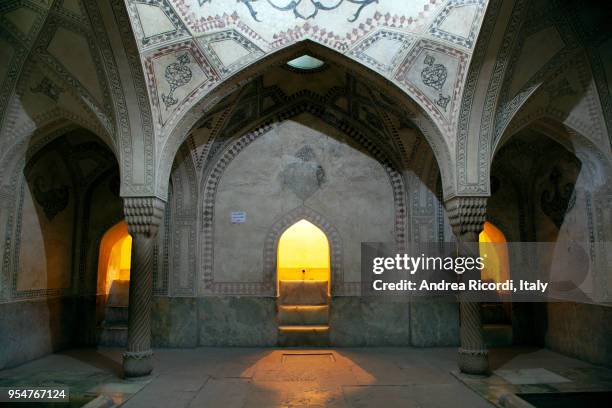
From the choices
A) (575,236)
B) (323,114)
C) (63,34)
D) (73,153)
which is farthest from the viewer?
(323,114)

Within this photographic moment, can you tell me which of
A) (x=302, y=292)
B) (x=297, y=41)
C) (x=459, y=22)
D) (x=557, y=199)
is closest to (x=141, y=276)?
(x=297, y=41)

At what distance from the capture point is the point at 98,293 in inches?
376

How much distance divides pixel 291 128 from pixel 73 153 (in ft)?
14.0

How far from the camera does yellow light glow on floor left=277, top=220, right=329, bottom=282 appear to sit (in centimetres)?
1258

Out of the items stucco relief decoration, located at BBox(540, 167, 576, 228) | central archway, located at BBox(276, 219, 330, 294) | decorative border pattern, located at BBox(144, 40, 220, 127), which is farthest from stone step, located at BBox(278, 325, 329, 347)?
stucco relief decoration, located at BBox(540, 167, 576, 228)

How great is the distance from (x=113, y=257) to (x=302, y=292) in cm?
467

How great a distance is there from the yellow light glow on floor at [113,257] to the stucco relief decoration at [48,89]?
3.34 meters

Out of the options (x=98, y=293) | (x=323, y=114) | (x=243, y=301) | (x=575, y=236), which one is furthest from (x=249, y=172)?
(x=575, y=236)

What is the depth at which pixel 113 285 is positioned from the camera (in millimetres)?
11422

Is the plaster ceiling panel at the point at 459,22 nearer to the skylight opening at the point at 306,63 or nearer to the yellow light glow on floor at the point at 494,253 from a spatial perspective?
the skylight opening at the point at 306,63

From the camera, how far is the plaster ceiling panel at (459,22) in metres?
6.43

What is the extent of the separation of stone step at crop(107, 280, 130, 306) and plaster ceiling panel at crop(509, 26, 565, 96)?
9536mm

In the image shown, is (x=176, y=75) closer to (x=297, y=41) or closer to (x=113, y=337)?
(x=297, y=41)

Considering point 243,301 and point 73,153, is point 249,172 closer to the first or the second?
point 243,301
